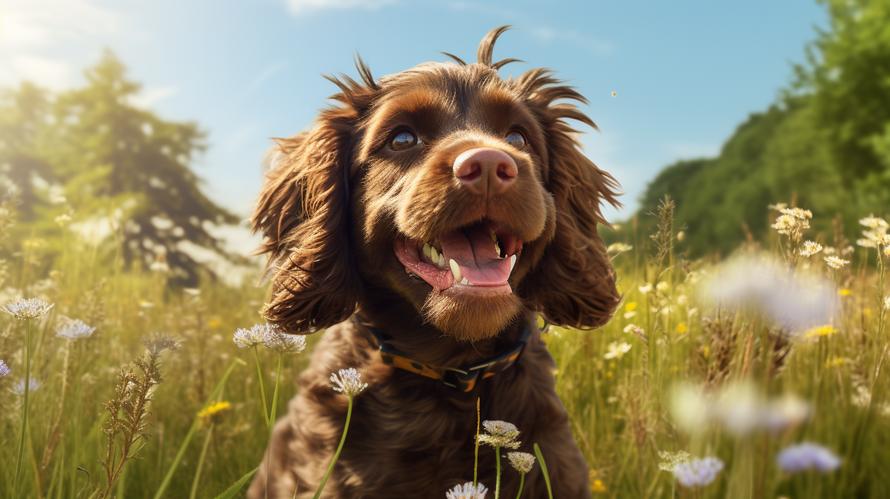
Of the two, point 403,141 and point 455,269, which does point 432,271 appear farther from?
point 403,141

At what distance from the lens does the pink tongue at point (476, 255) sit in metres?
2.46

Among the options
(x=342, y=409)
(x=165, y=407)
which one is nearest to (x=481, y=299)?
(x=342, y=409)

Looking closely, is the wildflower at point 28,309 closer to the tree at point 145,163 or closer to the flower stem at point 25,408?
the flower stem at point 25,408

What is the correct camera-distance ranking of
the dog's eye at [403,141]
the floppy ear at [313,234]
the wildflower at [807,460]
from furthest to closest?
the floppy ear at [313,234] < the dog's eye at [403,141] < the wildflower at [807,460]

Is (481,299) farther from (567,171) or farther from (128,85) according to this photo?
(128,85)

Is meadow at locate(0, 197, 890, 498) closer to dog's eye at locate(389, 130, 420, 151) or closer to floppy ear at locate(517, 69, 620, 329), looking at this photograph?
floppy ear at locate(517, 69, 620, 329)

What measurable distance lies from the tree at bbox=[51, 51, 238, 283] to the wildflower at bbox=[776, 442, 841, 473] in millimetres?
18138

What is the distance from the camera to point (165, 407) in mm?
4102

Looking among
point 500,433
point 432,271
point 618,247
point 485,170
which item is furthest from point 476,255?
point 618,247

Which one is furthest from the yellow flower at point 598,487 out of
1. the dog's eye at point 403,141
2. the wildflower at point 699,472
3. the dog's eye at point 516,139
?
the wildflower at point 699,472

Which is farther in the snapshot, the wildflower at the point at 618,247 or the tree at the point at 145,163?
the tree at the point at 145,163

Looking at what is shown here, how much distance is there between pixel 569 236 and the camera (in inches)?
117

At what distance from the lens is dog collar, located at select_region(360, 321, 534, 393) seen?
8.40ft

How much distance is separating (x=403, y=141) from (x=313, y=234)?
1.72ft
